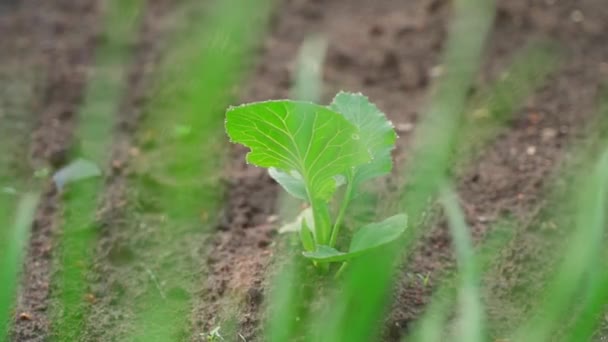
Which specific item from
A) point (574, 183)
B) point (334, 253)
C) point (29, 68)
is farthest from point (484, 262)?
point (29, 68)

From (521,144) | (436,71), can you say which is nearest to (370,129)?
(521,144)

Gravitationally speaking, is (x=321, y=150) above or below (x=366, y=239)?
above

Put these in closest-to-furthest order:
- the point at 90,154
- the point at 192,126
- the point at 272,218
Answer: the point at 192,126
the point at 272,218
the point at 90,154

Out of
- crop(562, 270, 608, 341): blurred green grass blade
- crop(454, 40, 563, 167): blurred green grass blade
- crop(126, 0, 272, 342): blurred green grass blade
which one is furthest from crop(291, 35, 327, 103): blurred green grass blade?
crop(562, 270, 608, 341): blurred green grass blade

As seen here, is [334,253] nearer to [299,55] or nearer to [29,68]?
[299,55]

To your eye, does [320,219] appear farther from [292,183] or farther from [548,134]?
[548,134]

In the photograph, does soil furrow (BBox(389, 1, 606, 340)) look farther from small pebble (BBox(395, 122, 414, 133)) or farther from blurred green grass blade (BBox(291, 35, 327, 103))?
blurred green grass blade (BBox(291, 35, 327, 103))

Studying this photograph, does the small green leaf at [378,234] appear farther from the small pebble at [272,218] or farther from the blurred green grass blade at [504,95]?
the blurred green grass blade at [504,95]
